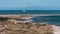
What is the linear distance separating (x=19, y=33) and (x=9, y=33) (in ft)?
3.67

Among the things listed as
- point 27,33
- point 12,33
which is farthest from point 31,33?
point 12,33

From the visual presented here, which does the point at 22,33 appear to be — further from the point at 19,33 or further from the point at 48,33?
the point at 48,33

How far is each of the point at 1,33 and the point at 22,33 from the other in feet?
7.75

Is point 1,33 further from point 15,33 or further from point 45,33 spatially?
point 45,33

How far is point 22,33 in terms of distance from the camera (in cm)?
2700

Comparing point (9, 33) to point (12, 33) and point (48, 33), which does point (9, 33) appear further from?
point (48, 33)

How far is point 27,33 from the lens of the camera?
2692 centimetres

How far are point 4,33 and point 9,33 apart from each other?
55cm

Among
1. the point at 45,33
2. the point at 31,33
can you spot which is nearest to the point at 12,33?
the point at 31,33

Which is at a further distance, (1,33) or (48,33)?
(48,33)

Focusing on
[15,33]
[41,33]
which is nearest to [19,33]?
[15,33]

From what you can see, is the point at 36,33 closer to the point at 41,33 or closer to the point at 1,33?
the point at 41,33

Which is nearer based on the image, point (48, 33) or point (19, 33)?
point (19, 33)

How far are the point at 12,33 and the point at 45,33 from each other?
403cm
